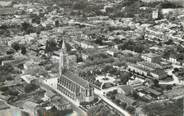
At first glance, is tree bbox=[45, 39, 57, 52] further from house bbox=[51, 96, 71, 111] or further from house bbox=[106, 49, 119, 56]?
house bbox=[51, 96, 71, 111]

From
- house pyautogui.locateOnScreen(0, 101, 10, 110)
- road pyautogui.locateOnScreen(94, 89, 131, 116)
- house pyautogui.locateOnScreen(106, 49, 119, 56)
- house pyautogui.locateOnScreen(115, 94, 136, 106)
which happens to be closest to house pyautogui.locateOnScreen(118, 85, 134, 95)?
house pyautogui.locateOnScreen(115, 94, 136, 106)

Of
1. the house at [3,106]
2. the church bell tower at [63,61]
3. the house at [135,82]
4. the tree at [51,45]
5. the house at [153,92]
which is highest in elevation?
the church bell tower at [63,61]

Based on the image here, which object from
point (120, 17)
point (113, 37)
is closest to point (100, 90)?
point (113, 37)

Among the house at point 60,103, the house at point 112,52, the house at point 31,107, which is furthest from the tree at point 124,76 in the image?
the house at point 31,107

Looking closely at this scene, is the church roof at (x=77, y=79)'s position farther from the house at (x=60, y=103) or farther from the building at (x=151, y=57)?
the building at (x=151, y=57)

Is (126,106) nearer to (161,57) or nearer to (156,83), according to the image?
(156,83)

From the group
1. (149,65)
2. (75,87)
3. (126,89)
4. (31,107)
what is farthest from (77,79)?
(149,65)

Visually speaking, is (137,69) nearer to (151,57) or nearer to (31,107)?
(151,57)
